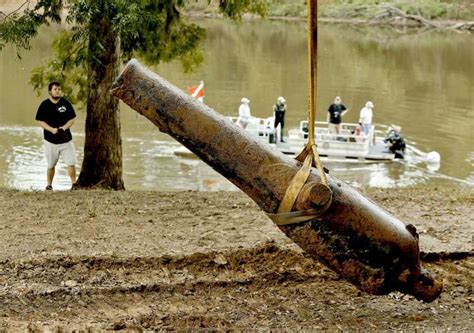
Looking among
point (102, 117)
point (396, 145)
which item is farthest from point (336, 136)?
point (102, 117)

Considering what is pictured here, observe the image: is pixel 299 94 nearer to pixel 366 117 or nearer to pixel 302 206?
pixel 366 117

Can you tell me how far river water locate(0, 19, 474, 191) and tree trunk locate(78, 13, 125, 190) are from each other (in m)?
4.59

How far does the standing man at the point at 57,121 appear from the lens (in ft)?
34.1

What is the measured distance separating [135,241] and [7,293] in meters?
1.56

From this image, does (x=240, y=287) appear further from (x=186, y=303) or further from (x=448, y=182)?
(x=448, y=182)

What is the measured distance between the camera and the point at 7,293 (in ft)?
17.3

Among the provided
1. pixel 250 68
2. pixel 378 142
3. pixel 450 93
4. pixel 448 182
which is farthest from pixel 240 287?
pixel 250 68

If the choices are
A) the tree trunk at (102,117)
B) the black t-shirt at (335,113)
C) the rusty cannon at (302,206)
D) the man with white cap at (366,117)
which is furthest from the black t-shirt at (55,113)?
the man with white cap at (366,117)

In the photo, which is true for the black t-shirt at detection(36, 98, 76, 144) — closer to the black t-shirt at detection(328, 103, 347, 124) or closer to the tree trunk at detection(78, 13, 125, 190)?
the tree trunk at detection(78, 13, 125, 190)

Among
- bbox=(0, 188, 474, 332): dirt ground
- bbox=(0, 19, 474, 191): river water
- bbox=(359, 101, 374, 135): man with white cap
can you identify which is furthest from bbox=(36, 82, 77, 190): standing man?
bbox=(359, 101, 374, 135): man with white cap

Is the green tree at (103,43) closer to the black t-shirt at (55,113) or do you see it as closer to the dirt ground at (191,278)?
the black t-shirt at (55,113)

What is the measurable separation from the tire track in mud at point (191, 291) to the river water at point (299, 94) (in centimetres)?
954

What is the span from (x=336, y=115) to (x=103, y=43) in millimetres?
13576

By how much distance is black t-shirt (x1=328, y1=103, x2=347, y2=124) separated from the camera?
2298 centimetres
